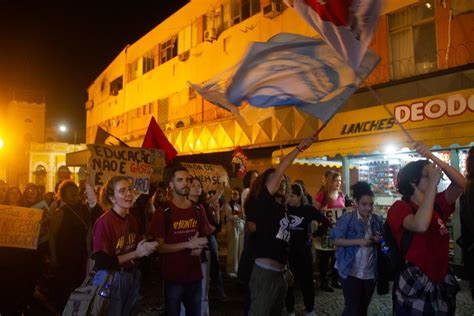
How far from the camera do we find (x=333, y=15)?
375 centimetres

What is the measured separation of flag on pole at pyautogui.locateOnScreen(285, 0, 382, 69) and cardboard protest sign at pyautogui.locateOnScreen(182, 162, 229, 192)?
5582 millimetres

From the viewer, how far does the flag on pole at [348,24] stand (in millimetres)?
3586

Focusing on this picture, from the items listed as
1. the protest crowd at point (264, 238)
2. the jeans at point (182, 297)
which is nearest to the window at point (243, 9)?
the protest crowd at point (264, 238)

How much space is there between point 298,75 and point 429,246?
6.32ft

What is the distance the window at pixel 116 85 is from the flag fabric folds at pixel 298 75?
31.3 metres

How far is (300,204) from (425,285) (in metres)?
3.16

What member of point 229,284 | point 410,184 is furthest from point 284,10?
point 410,184

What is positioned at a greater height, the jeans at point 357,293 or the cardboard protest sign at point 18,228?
the cardboard protest sign at point 18,228

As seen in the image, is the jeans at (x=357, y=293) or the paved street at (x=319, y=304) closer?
the jeans at (x=357, y=293)

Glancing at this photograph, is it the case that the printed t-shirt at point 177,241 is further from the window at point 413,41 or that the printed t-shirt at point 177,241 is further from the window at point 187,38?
the window at point 187,38

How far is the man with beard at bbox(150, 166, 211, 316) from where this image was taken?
4520mm

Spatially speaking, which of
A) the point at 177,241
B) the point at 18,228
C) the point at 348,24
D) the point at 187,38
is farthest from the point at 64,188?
the point at 187,38

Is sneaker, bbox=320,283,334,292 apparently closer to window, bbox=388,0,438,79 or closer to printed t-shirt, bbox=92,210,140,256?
printed t-shirt, bbox=92,210,140,256

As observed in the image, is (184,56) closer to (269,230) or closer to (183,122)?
(183,122)
